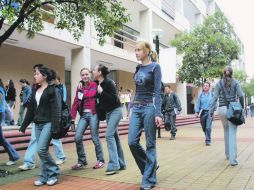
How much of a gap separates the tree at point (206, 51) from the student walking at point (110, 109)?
16.9 m

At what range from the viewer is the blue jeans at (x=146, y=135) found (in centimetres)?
529

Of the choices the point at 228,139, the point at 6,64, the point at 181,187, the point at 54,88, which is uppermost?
the point at 6,64

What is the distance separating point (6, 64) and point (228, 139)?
39.2 ft

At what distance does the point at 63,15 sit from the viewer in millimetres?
8742

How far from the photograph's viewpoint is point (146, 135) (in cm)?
534

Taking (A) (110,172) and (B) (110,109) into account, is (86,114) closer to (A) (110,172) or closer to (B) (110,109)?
(B) (110,109)

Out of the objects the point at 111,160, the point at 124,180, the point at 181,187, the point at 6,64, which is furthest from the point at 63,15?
the point at 6,64

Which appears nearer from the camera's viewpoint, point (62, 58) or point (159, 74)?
point (159, 74)

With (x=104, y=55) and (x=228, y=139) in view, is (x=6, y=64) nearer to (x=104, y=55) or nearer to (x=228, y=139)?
(x=104, y=55)

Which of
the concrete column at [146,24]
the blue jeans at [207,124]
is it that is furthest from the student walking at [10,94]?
the concrete column at [146,24]

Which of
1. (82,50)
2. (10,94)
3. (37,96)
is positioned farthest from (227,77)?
(82,50)

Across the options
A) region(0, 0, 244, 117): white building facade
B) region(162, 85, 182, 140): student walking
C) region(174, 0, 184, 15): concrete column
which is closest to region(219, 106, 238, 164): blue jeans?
region(0, 0, 244, 117): white building facade

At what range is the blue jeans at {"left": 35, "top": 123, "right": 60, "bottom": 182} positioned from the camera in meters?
5.60

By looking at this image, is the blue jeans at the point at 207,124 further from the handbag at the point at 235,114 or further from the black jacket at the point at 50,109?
the black jacket at the point at 50,109
